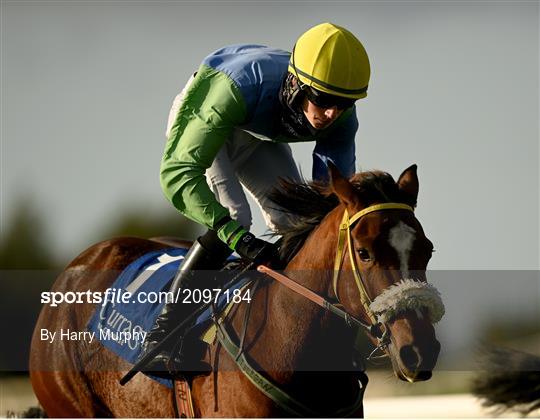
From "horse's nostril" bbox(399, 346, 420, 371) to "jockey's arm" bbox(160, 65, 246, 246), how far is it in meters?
0.97

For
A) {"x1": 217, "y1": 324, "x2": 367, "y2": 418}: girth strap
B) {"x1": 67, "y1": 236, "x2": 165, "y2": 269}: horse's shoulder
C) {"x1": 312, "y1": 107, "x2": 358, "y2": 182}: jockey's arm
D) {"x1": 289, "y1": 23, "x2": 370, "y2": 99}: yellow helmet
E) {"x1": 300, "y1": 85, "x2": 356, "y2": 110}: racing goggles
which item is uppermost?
{"x1": 289, "y1": 23, "x2": 370, "y2": 99}: yellow helmet

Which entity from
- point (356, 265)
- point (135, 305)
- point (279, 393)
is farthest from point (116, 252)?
point (356, 265)

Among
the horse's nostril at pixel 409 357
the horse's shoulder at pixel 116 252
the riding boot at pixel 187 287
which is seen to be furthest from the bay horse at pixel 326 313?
the horse's shoulder at pixel 116 252

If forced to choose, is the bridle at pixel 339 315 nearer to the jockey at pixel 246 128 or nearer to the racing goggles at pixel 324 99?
the jockey at pixel 246 128

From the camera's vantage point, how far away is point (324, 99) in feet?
13.6

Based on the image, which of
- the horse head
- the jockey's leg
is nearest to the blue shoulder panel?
the jockey's leg

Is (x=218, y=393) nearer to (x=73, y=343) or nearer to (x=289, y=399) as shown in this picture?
(x=289, y=399)

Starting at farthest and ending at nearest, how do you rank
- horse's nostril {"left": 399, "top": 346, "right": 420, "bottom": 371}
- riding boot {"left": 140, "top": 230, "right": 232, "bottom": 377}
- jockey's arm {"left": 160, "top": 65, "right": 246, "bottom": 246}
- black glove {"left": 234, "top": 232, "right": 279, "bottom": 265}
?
1. riding boot {"left": 140, "top": 230, "right": 232, "bottom": 377}
2. jockey's arm {"left": 160, "top": 65, "right": 246, "bottom": 246}
3. black glove {"left": 234, "top": 232, "right": 279, "bottom": 265}
4. horse's nostril {"left": 399, "top": 346, "right": 420, "bottom": 371}

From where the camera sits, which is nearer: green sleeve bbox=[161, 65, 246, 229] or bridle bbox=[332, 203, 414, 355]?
bridle bbox=[332, 203, 414, 355]

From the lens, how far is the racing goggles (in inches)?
162

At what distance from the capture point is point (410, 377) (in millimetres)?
3543

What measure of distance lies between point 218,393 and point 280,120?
1.14 metres

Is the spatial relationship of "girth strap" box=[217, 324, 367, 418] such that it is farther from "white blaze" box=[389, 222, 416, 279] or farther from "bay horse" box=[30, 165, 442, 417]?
"white blaze" box=[389, 222, 416, 279]

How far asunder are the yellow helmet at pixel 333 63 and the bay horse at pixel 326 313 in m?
0.38
